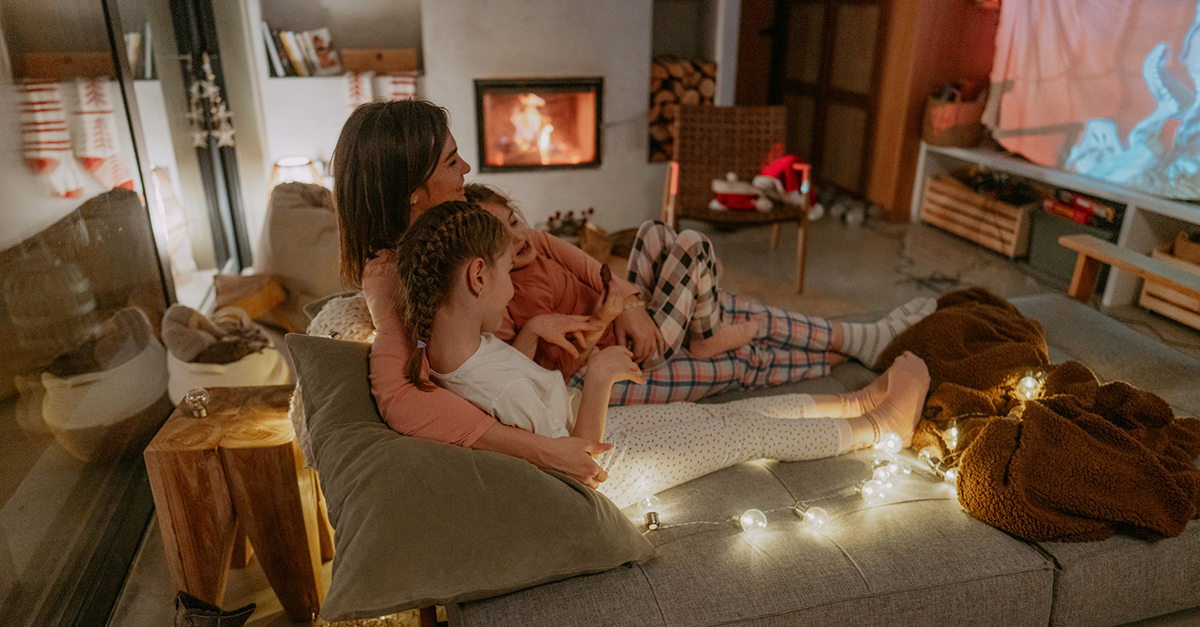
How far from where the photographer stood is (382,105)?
158 cm

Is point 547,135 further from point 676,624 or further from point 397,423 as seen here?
point 676,624

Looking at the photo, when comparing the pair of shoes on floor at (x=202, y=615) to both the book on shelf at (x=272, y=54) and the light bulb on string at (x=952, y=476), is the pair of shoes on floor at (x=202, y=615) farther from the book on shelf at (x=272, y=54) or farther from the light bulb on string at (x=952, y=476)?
the book on shelf at (x=272, y=54)

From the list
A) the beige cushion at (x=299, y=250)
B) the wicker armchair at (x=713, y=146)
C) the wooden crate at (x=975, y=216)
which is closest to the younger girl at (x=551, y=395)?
the beige cushion at (x=299, y=250)

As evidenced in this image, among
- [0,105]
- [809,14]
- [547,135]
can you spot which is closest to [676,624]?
[0,105]

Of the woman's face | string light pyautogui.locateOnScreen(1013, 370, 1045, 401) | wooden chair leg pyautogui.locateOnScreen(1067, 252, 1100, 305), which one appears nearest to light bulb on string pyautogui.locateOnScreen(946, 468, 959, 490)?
string light pyautogui.locateOnScreen(1013, 370, 1045, 401)

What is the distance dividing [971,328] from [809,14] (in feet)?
12.1

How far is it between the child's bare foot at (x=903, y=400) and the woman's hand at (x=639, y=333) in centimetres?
54

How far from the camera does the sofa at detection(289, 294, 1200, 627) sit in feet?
3.99

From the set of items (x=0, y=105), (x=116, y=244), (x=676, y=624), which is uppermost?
(x=0, y=105)

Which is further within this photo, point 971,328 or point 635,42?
point 635,42

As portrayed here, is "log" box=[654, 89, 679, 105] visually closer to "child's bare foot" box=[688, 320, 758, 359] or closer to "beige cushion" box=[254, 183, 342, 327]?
"beige cushion" box=[254, 183, 342, 327]

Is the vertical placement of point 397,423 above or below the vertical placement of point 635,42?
below

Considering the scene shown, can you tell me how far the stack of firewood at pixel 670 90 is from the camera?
13.8 ft

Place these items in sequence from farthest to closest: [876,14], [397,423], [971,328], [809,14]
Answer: [809,14] < [876,14] < [971,328] < [397,423]
